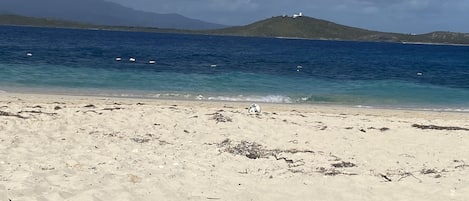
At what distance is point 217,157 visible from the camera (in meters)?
8.14

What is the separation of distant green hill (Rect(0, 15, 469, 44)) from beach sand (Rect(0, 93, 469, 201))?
16031 cm

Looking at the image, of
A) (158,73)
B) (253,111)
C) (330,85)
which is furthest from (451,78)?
(253,111)

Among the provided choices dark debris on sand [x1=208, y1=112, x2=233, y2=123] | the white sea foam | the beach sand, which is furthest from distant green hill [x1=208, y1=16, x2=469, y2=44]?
the beach sand

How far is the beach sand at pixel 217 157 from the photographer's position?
20.7 ft

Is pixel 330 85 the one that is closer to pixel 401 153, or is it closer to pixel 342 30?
pixel 401 153

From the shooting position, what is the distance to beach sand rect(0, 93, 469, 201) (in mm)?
6316

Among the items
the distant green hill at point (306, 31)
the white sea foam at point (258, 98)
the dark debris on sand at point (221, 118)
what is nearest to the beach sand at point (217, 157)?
the dark debris on sand at point (221, 118)

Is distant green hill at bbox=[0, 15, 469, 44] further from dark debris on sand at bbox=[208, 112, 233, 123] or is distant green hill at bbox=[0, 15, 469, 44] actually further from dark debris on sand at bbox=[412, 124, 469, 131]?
dark debris on sand at bbox=[208, 112, 233, 123]

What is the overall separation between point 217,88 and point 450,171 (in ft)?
54.0

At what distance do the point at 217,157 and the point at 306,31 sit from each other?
16806 centimetres

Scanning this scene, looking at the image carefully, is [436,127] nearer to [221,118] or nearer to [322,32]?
[221,118]

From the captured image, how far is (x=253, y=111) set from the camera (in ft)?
43.4

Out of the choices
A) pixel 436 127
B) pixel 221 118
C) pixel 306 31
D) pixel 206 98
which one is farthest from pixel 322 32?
pixel 221 118

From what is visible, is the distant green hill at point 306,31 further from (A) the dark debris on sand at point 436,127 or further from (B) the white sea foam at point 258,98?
(A) the dark debris on sand at point 436,127
